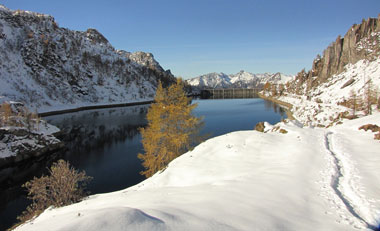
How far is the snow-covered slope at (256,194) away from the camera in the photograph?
5.78 m

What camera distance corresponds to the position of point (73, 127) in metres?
52.9

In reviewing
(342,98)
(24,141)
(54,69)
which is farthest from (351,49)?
(54,69)

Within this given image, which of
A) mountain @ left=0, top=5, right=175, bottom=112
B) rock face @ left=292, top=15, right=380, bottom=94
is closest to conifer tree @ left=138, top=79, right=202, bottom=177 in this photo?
mountain @ left=0, top=5, right=175, bottom=112

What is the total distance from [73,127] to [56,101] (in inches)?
1624

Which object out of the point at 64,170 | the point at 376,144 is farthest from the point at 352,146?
the point at 64,170

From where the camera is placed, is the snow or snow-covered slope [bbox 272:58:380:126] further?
snow-covered slope [bbox 272:58:380:126]

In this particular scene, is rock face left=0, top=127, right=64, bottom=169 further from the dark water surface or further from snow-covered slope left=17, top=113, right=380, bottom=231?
snow-covered slope left=17, top=113, right=380, bottom=231

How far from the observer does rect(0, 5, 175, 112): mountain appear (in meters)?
79.5

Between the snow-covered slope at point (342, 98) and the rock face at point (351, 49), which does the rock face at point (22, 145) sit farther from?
the rock face at point (351, 49)

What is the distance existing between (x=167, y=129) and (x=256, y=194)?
1634 cm

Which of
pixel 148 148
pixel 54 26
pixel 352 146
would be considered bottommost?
pixel 148 148

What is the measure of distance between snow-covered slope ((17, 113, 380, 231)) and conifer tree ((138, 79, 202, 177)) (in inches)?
228

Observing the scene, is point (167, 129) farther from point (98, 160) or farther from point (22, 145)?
point (22, 145)

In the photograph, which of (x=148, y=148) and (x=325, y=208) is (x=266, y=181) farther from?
(x=148, y=148)
